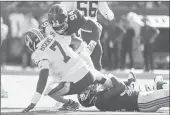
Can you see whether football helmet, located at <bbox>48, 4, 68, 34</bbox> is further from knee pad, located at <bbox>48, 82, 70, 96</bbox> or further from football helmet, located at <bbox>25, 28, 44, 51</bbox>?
knee pad, located at <bbox>48, 82, 70, 96</bbox>

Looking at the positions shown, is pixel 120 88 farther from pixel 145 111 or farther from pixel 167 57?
pixel 167 57

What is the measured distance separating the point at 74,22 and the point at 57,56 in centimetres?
32

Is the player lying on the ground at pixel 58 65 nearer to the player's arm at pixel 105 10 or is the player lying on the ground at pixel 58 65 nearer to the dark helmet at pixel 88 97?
the dark helmet at pixel 88 97

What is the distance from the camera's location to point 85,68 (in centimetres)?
420

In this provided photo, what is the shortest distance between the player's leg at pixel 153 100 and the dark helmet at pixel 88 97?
0.34 metres

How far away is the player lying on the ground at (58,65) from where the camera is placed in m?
4.14

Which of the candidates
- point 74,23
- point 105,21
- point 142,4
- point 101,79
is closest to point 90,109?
point 101,79

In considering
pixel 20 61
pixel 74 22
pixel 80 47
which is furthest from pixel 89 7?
pixel 20 61

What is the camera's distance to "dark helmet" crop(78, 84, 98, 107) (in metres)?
4.30

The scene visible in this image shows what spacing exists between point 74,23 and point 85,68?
357 millimetres

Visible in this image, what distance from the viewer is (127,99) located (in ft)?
14.0

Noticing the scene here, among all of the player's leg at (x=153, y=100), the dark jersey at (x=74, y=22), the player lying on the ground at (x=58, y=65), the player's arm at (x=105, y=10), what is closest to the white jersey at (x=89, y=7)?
the player's arm at (x=105, y=10)

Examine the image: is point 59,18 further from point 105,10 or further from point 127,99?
point 105,10

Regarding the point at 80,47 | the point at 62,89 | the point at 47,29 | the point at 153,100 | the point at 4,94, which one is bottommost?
the point at 4,94
